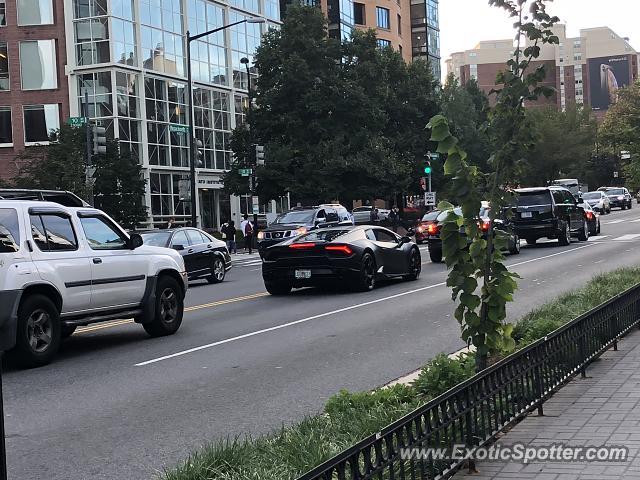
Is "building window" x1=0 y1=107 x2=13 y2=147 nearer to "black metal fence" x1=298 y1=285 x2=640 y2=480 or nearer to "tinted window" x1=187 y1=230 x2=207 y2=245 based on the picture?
"tinted window" x1=187 y1=230 x2=207 y2=245

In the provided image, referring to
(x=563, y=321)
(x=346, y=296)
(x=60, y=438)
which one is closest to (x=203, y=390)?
(x=60, y=438)

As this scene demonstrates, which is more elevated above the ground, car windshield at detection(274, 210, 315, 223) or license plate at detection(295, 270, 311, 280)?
car windshield at detection(274, 210, 315, 223)

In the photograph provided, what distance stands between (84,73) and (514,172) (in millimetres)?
42813

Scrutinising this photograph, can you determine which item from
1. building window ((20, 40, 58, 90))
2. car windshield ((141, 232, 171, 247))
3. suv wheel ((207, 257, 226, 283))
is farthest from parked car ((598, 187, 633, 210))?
car windshield ((141, 232, 171, 247))

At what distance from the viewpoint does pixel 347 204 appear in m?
49.4

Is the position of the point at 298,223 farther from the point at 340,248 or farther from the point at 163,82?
the point at 163,82

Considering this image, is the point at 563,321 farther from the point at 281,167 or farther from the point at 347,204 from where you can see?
the point at 347,204

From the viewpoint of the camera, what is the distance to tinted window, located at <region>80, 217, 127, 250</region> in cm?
1138

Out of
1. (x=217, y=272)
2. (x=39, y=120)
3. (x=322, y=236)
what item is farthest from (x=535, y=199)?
(x=39, y=120)

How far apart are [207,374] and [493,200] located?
3878 mm

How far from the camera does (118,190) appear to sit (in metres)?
33.9

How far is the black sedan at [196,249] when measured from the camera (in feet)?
69.9

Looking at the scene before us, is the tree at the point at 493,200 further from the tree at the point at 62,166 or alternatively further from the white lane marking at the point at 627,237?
the white lane marking at the point at 627,237

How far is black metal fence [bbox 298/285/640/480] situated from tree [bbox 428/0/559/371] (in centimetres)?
49
